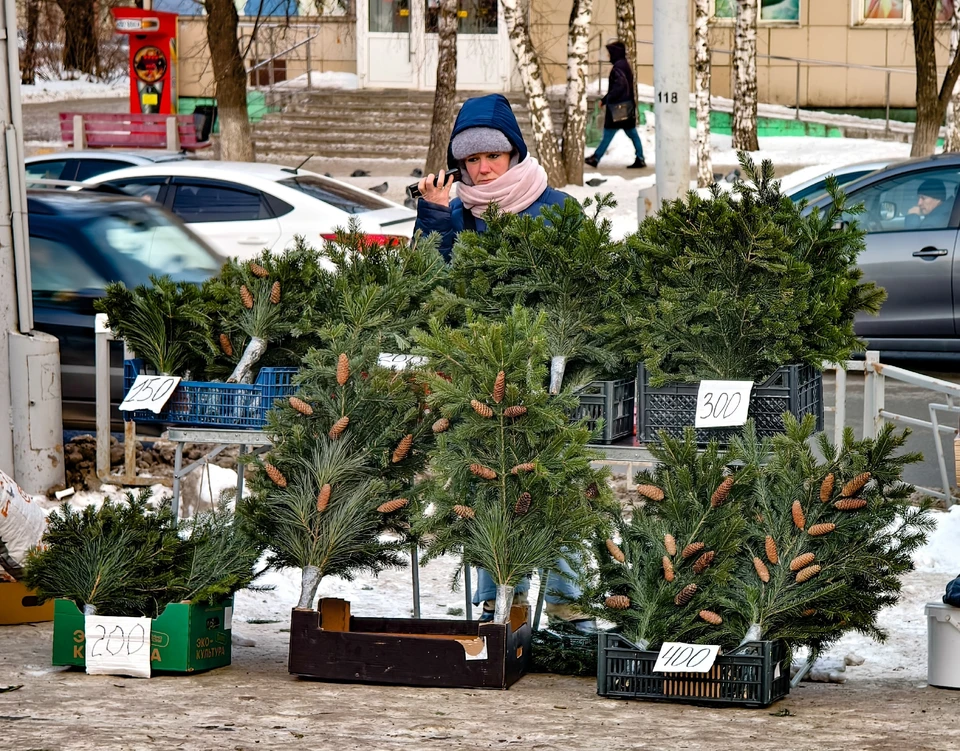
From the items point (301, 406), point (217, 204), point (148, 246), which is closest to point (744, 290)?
point (301, 406)

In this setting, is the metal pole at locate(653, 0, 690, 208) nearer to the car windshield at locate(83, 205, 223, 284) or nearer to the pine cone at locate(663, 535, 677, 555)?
the car windshield at locate(83, 205, 223, 284)

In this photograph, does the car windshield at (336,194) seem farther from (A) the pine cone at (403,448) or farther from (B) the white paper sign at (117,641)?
(B) the white paper sign at (117,641)

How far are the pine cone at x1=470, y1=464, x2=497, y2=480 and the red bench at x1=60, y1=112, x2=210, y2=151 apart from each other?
19368 millimetres

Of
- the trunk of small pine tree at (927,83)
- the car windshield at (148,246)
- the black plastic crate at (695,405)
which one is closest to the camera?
the black plastic crate at (695,405)

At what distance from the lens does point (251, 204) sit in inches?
524

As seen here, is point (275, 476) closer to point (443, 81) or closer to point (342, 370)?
point (342, 370)

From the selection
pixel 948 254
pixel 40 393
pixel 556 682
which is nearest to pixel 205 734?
pixel 556 682

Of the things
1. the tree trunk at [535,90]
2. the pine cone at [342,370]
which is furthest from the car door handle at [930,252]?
the tree trunk at [535,90]

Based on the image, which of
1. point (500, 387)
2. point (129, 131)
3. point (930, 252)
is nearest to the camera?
point (500, 387)

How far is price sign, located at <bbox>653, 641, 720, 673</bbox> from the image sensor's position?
4.52m

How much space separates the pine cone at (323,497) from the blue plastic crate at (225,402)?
0.67 metres

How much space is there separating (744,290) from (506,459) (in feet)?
3.43

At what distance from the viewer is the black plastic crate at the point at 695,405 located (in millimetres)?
5137

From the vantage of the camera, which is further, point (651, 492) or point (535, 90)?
point (535, 90)
